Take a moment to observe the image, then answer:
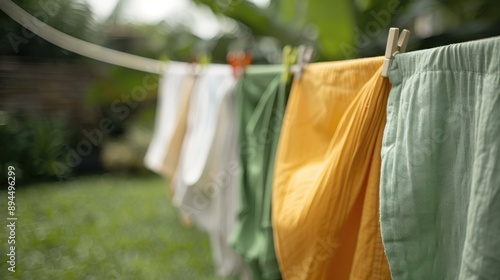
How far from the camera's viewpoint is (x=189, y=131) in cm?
124

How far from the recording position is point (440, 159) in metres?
0.46

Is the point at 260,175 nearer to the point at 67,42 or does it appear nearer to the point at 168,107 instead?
the point at 67,42

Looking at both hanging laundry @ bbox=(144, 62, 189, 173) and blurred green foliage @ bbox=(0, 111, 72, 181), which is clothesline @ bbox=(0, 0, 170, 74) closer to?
hanging laundry @ bbox=(144, 62, 189, 173)

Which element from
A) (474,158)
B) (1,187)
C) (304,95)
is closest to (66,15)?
(1,187)

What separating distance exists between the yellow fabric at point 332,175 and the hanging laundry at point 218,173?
10.7 inches

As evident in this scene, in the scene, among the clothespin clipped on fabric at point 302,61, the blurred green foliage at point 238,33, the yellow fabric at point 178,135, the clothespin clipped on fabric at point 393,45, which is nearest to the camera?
the clothespin clipped on fabric at point 393,45

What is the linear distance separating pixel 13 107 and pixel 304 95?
605 millimetres

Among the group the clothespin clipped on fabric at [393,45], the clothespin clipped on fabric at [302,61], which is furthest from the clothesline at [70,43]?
the clothespin clipped on fabric at [393,45]

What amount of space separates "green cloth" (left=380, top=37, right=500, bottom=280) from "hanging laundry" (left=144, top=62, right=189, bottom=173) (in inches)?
36.7

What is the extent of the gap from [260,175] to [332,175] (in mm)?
287

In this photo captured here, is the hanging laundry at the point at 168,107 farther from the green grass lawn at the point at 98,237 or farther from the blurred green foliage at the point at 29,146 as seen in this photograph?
the blurred green foliage at the point at 29,146

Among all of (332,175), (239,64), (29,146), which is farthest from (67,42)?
(332,175)

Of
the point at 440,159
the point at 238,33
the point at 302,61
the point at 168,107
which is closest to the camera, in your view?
the point at 440,159

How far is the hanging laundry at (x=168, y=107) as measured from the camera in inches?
54.2
